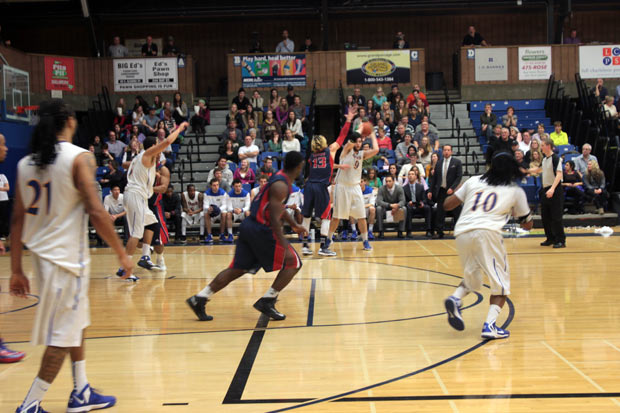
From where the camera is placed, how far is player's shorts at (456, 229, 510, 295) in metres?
5.36

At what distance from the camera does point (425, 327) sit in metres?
5.84

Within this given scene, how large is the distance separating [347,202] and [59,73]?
491 inches

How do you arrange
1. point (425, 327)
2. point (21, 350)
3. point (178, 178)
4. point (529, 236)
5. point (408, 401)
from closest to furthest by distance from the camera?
point (408, 401)
point (21, 350)
point (425, 327)
point (529, 236)
point (178, 178)

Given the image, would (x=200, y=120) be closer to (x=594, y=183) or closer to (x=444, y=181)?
(x=444, y=181)

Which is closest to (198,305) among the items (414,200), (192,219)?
(192,219)

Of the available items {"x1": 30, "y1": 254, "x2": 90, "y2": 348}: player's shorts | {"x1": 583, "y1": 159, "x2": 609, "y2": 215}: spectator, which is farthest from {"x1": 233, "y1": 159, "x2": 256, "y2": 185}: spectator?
{"x1": 30, "y1": 254, "x2": 90, "y2": 348}: player's shorts

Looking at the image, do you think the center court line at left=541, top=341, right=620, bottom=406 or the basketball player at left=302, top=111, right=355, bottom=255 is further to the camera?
the basketball player at left=302, top=111, right=355, bottom=255

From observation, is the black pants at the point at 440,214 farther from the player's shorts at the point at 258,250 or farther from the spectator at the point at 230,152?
the player's shorts at the point at 258,250

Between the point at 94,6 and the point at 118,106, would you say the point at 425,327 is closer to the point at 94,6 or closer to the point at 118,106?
the point at 118,106

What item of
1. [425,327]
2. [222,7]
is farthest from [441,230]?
[222,7]

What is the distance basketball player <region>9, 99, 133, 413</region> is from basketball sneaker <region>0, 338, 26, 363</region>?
1369 millimetres

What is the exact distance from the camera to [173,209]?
1450 centimetres

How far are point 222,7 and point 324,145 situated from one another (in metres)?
13.7

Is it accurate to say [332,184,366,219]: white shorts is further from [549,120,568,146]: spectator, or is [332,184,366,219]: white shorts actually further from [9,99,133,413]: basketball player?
[549,120,568,146]: spectator
